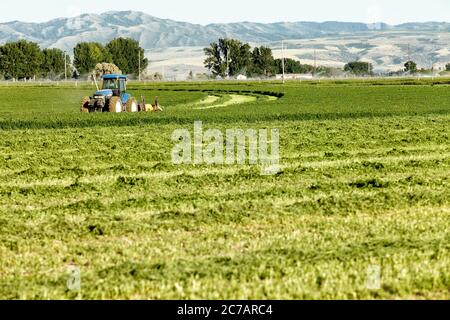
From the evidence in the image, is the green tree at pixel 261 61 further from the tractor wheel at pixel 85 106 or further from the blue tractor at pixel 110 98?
the blue tractor at pixel 110 98

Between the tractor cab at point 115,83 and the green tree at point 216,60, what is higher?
the green tree at point 216,60

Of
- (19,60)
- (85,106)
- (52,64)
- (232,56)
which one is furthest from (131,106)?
(232,56)

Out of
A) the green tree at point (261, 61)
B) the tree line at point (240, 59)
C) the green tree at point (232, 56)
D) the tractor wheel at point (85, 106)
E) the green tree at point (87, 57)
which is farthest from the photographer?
the green tree at point (261, 61)

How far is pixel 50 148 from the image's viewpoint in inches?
885

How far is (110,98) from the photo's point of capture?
37.7 meters

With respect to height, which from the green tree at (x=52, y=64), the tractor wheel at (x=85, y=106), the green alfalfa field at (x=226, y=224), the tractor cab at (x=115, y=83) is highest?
the green tree at (x=52, y=64)

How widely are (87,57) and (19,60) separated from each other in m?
14.0

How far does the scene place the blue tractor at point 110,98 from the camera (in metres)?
38.4

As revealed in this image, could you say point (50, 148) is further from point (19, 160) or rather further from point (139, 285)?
point (139, 285)

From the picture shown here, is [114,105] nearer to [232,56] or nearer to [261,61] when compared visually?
[232,56]

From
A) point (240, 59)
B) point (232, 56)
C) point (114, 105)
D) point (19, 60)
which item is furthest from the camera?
point (232, 56)

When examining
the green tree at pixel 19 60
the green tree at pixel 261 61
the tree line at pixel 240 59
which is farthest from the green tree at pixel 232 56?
the green tree at pixel 19 60

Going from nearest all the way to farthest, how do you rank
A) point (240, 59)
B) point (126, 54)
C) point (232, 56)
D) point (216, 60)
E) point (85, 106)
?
point (85, 106) < point (126, 54) < point (240, 59) < point (232, 56) < point (216, 60)
